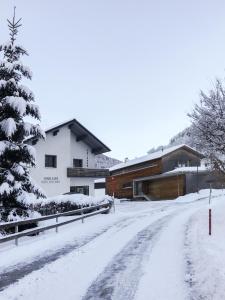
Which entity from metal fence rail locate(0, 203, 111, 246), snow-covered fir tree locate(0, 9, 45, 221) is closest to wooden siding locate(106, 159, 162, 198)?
metal fence rail locate(0, 203, 111, 246)

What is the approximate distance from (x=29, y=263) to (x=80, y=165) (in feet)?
101

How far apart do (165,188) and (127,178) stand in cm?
1086

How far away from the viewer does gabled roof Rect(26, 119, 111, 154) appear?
134 ft

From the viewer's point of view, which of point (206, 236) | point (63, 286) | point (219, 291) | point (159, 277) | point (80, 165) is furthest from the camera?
point (80, 165)

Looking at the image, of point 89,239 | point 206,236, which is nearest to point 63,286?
point 89,239

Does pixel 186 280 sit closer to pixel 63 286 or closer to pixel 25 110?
pixel 63 286

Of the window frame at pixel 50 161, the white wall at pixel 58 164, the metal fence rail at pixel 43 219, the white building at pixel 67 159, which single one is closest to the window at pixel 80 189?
the white building at pixel 67 159

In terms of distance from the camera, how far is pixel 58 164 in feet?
131

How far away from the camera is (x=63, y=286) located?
28.9ft

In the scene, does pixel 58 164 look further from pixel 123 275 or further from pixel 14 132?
pixel 123 275

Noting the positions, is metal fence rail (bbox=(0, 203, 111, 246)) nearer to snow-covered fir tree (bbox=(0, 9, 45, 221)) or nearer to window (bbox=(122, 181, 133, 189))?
snow-covered fir tree (bbox=(0, 9, 45, 221))

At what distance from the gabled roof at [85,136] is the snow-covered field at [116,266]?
2357 centimetres

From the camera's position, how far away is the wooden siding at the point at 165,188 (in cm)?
5003

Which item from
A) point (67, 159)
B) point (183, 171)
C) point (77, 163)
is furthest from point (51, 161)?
point (183, 171)
